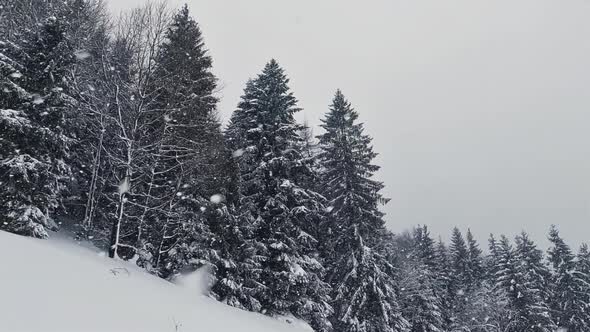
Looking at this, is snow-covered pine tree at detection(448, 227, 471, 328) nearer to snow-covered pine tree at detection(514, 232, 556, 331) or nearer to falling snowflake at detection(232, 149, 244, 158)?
snow-covered pine tree at detection(514, 232, 556, 331)

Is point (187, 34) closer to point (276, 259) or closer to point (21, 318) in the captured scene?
point (276, 259)

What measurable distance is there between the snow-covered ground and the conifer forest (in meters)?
0.92

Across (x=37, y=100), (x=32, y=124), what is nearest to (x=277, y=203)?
(x=32, y=124)

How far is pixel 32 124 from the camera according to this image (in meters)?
15.3

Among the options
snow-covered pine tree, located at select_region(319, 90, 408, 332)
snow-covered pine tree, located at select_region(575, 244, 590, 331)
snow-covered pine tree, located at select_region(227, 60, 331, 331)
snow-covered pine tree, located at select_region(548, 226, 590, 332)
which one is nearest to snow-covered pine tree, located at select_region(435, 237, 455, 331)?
snow-covered pine tree, located at select_region(548, 226, 590, 332)

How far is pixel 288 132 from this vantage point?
2241cm

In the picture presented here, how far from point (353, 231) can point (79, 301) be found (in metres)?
18.8

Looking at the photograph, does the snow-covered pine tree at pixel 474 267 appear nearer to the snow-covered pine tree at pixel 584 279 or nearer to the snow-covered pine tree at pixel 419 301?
the snow-covered pine tree at pixel 584 279

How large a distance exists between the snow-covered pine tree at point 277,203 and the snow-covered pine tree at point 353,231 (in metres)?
1.79

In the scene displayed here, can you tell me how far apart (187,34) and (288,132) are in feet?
26.3

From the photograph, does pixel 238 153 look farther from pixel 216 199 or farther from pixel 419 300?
pixel 419 300

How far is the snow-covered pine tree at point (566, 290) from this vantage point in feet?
127

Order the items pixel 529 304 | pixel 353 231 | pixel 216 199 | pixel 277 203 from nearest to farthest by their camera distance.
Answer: pixel 216 199
pixel 277 203
pixel 353 231
pixel 529 304

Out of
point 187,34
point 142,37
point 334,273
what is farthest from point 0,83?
point 334,273
